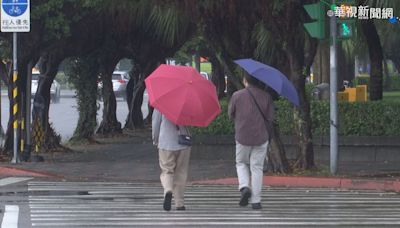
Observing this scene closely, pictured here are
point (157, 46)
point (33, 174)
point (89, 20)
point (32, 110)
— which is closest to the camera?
point (33, 174)

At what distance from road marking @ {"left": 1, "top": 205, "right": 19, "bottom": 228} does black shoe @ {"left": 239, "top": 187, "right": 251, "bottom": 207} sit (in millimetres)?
2882

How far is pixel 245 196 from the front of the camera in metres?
10.3

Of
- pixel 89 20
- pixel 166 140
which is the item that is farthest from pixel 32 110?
pixel 166 140

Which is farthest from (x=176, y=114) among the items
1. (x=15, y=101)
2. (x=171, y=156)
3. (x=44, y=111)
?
(x=44, y=111)

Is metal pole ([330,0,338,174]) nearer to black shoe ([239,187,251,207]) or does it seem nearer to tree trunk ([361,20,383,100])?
black shoe ([239,187,251,207])

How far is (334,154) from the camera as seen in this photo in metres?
13.8

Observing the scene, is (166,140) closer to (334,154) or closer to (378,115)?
(334,154)

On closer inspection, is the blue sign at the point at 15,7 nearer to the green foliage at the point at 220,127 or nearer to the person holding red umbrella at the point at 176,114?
the green foliage at the point at 220,127

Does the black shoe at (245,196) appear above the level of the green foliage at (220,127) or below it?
below

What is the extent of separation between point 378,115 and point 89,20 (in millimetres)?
6724

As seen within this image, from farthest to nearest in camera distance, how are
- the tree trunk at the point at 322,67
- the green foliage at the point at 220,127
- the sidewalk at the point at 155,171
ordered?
the tree trunk at the point at 322,67 < the green foliage at the point at 220,127 < the sidewalk at the point at 155,171

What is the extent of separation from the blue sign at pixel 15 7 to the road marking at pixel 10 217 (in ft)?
18.2

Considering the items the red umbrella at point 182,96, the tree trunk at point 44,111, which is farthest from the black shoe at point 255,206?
the tree trunk at point 44,111

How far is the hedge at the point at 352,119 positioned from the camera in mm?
16625
